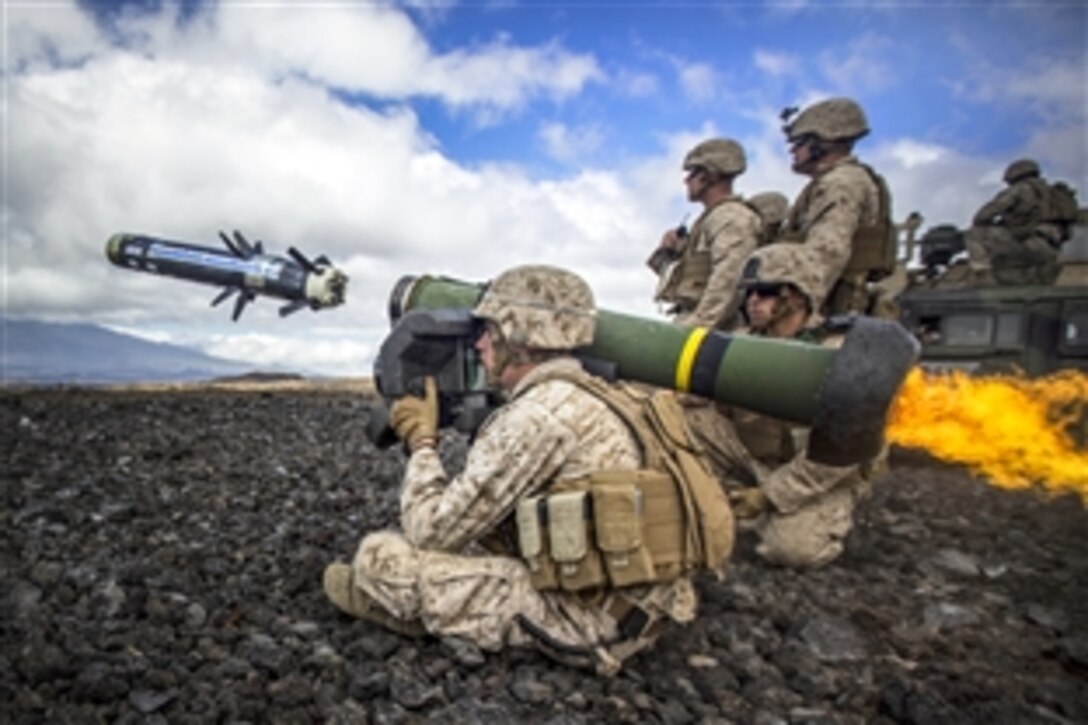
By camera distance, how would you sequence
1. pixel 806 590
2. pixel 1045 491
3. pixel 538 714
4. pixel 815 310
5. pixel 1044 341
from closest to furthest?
1. pixel 538 714
2. pixel 806 590
3. pixel 815 310
4. pixel 1045 491
5. pixel 1044 341

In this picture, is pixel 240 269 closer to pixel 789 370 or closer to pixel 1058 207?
pixel 789 370

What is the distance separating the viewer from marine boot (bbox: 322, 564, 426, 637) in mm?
3285

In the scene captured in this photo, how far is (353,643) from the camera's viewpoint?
320 cm

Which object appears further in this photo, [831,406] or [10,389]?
[10,389]

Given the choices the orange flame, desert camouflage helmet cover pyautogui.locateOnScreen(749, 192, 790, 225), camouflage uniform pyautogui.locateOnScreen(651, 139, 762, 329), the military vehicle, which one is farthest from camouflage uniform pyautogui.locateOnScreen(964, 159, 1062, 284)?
camouflage uniform pyautogui.locateOnScreen(651, 139, 762, 329)

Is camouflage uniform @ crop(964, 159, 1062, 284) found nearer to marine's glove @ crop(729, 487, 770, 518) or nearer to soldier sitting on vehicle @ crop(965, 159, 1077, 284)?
soldier sitting on vehicle @ crop(965, 159, 1077, 284)

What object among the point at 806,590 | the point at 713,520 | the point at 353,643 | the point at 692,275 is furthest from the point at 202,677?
the point at 692,275

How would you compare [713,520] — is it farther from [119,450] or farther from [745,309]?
[119,450]

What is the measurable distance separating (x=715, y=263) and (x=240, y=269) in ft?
14.5

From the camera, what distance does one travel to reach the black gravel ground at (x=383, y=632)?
2807 mm

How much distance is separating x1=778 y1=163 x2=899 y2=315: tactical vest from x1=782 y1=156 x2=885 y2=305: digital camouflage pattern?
23 mm

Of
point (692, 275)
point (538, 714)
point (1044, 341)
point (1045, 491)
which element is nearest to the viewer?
point (538, 714)

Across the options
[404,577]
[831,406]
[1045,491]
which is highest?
[831,406]

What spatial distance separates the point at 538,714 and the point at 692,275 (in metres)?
4.56
